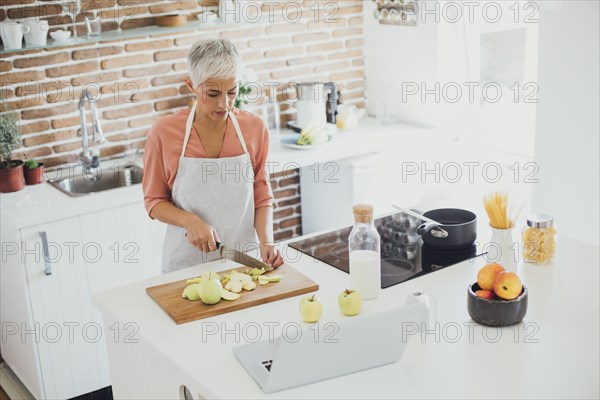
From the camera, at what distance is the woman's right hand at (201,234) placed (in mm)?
2826

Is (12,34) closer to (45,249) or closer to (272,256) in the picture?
(45,249)

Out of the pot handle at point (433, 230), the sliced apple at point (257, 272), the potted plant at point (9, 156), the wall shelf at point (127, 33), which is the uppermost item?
the wall shelf at point (127, 33)

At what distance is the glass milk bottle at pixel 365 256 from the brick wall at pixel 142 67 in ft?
7.35

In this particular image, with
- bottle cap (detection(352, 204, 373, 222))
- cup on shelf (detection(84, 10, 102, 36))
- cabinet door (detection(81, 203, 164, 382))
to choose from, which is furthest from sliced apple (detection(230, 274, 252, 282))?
cup on shelf (detection(84, 10, 102, 36))

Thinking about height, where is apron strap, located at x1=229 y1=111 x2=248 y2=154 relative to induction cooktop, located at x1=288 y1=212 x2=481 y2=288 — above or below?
above

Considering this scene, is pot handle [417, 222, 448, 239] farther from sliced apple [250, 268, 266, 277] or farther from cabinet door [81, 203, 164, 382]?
cabinet door [81, 203, 164, 382]

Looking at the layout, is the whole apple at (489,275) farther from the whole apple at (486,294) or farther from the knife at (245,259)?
the knife at (245,259)

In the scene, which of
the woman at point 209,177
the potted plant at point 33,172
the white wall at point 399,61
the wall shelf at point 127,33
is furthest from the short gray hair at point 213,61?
the white wall at point 399,61

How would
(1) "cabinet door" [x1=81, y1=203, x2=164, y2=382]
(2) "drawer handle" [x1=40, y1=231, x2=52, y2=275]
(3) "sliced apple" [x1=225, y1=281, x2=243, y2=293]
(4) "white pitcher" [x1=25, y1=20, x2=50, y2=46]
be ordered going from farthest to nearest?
(4) "white pitcher" [x1=25, y1=20, x2=50, y2=46] < (1) "cabinet door" [x1=81, y1=203, x2=164, y2=382] < (2) "drawer handle" [x1=40, y1=231, x2=52, y2=275] < (3) "sliced apple" [x1=225, y1=281, x2=243, y2=293]

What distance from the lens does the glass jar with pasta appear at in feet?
9.24

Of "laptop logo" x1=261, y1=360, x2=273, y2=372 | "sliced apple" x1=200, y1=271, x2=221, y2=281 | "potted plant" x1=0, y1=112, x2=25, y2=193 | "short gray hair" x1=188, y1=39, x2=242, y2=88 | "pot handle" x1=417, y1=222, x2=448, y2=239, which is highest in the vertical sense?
"short gray hair" x1=188, y1=39, x2=242, y2=88

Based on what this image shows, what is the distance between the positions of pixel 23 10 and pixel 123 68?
0.59 metres

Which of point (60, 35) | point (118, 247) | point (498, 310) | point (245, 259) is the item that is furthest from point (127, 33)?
point (498, 310)

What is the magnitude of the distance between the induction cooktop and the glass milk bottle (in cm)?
13
